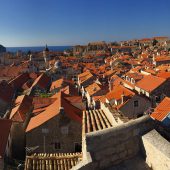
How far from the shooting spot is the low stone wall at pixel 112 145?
811 centimetres

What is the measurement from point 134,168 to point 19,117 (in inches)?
964

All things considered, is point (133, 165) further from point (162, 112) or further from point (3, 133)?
point (162, 112)

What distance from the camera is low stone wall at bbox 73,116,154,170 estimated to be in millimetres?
8109

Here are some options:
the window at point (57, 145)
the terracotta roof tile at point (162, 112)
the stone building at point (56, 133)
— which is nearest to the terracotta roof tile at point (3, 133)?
the stone building at point (56, 133)

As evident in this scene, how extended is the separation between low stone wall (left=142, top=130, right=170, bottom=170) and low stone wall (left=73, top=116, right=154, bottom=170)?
313 millimetres

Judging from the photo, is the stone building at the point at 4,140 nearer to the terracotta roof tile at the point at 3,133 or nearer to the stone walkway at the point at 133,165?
the terracotta roof tile at the point at 3,133

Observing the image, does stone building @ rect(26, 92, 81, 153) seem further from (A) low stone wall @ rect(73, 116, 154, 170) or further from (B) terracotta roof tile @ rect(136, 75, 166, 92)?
(B) terracotta roof tile @ rect(136, 75, 166, 92)

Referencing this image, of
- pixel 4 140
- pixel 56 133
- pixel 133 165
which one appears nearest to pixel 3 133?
pixel 4 140

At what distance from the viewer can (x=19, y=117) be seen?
3158 cm

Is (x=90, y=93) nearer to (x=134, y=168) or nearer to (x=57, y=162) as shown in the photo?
(x=57, y=162)

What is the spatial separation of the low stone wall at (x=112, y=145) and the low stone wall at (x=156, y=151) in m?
0.31

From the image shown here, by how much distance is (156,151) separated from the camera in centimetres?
787

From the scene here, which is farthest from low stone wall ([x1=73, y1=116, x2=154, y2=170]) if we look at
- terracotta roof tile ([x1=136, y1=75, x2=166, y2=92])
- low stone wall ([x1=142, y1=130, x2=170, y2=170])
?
terracotta roof tile ([x1=136, y1=75, x2=166, y2=92])

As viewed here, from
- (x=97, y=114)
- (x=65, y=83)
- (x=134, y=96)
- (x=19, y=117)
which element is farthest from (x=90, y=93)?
(x=97, y=114)
